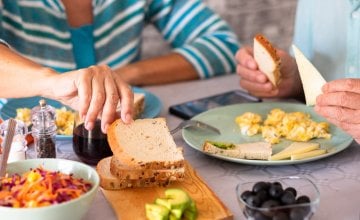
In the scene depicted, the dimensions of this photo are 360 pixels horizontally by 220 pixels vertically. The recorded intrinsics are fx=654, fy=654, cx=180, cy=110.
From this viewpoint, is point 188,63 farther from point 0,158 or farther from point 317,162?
point 0,158

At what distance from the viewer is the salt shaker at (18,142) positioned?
135 centimetres

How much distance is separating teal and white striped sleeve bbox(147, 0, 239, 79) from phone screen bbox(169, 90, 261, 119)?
27 centimetres

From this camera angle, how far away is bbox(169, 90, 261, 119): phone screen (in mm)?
1725

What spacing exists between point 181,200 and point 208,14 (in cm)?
128

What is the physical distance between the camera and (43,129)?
1383 mm

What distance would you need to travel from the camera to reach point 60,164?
1228 mm

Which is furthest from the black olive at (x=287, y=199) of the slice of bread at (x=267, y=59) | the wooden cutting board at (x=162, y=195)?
the slice of bread at (x=267, y=59)

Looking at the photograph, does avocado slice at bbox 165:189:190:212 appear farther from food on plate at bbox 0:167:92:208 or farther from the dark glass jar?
the dark glass jar

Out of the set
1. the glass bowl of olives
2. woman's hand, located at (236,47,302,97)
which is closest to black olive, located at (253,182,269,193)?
the glass bowl of olives

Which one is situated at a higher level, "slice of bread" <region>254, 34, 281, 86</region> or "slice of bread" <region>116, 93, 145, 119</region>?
"slice of bread" <region>254, 34, 281, 86</region>

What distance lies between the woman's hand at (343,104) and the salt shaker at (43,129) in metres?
0.57

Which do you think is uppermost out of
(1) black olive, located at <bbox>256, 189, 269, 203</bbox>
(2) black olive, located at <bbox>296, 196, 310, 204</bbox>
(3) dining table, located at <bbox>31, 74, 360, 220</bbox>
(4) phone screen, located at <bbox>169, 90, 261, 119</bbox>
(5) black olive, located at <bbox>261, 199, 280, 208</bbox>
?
(4) phone screen, located at <bbox>169, 90, 261, 119</bbox>

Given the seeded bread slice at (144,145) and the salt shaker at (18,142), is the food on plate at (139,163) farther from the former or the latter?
the salt shaker at (18,142)

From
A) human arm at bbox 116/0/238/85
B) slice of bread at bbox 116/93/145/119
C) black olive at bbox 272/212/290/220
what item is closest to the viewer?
black olive at bbox 272/212/290/220
